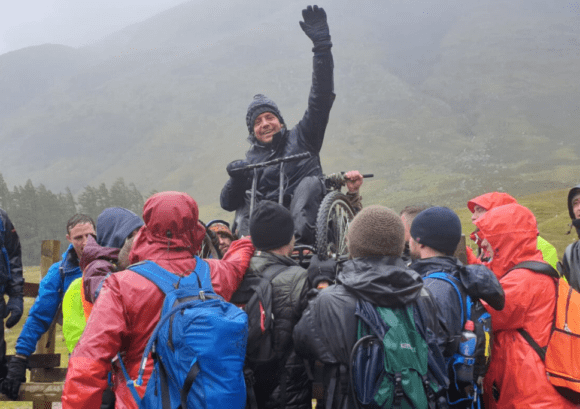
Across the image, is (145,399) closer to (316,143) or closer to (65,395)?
(65,395)

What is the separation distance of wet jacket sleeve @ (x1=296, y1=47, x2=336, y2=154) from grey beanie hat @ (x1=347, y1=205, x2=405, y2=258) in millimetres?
2536

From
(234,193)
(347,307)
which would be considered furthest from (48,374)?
(347,307)

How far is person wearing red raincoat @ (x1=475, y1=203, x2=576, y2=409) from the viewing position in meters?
3.03

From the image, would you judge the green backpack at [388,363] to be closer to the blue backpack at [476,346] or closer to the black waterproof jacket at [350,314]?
the black waterproof jacket at [350,314]

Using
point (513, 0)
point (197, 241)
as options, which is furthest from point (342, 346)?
point (513, 0)

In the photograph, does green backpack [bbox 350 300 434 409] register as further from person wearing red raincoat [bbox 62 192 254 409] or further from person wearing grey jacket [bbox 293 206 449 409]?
person wearing red raincoat [bbox 62 192 254 409]

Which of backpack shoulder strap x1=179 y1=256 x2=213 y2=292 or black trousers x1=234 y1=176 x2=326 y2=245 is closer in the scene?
backpack shoulder strap x1=179 y1=256 x2=213 y2=292

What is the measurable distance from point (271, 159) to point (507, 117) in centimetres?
11769

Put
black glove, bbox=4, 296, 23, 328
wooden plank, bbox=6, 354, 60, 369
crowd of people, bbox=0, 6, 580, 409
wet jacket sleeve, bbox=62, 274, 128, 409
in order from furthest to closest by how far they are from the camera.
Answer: wooden plank, bbox=6, 354, 60, 369
black glove, bbox=4, 296, 23, 328
crowd of people, bbox=0, 6, 580, 409
wet jacket sleeve, bbox=62, 274, 128, 409

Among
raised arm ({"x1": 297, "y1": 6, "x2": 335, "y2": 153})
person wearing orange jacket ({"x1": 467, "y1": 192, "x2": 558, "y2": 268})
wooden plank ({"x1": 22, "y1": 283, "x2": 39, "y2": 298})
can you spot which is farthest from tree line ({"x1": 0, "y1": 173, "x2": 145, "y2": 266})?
person wearing orange jacket ({"x1": 467, "y1": 192, "x2": 558, "y2": 268})

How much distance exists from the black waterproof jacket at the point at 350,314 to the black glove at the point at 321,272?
90cm

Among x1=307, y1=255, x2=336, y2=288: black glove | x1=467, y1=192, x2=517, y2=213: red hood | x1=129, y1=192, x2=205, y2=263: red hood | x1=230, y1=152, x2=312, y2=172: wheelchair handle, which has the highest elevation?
x1=230, y1=152, x2=312, y2=172: wheelchair handle

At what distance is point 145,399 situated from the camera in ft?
7.84

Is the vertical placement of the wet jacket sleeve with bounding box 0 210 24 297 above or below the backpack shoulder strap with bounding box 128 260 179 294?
below
